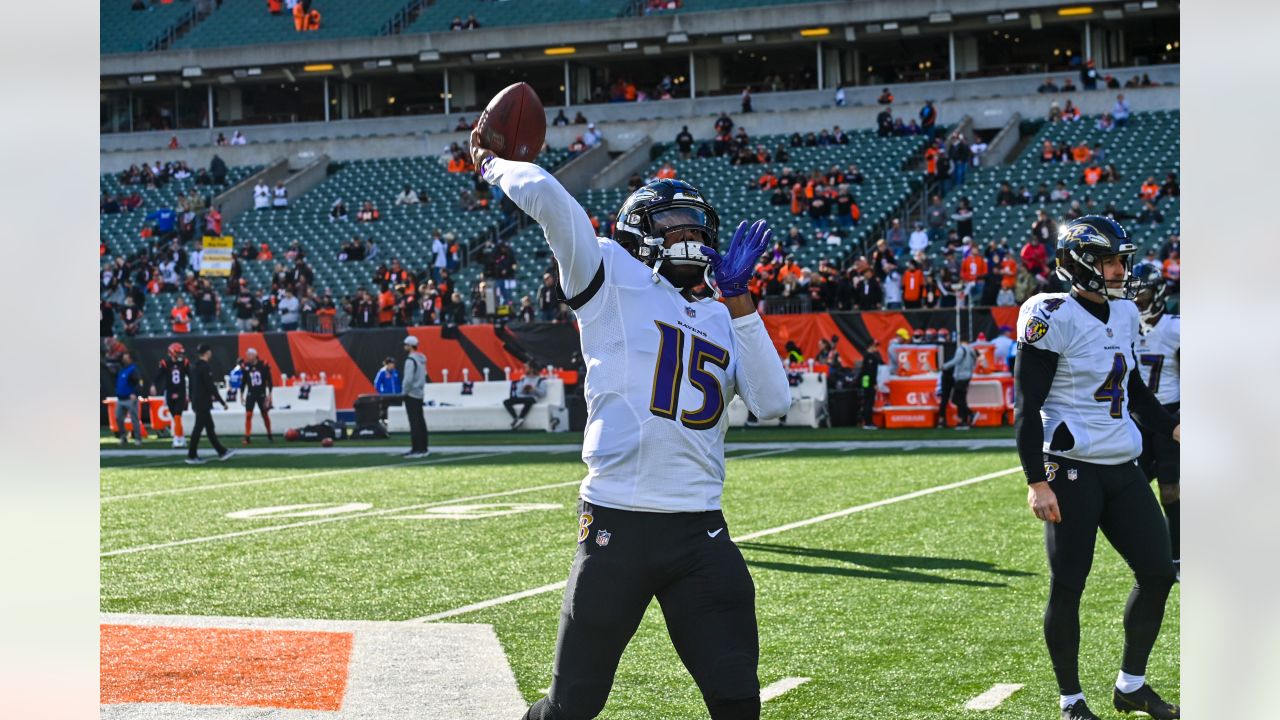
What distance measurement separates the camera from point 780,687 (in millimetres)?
5988

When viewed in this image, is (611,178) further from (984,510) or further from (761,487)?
(984,510)

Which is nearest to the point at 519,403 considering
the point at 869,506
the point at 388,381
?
the point at 388,381

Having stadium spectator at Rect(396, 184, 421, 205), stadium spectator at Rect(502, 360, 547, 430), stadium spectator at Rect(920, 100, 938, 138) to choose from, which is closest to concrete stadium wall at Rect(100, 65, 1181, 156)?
stadium spectator at Rect(920, 100, 938, 138)

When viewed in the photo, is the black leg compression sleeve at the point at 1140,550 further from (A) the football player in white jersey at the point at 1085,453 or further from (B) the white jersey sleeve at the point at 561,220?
(B) the white jersey sleeve at the point at 561,220

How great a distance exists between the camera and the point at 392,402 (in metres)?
24.7

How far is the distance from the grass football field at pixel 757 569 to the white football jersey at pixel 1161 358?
50.0 inches

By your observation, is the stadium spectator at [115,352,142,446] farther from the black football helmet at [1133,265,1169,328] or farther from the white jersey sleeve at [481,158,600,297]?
the white jersey sleeve at [481,158,600,297]

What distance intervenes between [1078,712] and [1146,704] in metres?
0.37

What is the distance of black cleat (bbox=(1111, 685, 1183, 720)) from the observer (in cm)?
546

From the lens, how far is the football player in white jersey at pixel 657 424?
368cm

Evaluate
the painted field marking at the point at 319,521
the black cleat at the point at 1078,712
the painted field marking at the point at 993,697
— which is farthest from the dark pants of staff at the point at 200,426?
the black cleat at the point at 1078,712

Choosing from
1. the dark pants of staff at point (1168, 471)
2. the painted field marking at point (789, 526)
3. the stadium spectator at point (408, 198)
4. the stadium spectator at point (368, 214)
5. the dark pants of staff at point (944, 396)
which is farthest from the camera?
the stadium spectator at point (408, 198)

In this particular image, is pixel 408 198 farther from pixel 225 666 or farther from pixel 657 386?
pixel 657 386
